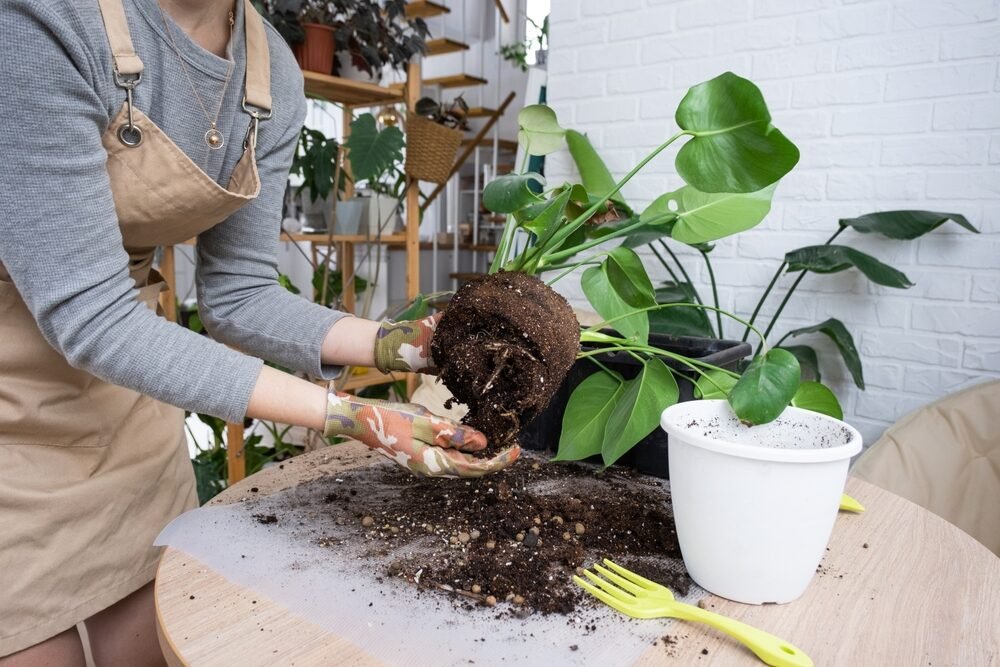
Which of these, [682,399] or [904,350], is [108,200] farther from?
[904,350]

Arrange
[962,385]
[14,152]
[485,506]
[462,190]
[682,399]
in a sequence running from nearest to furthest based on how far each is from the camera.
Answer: [14,152] → [485,506] → [682,399] → [962,385] → [462,190]

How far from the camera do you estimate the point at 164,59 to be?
0.81 meters

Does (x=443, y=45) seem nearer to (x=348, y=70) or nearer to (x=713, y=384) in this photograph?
(x=348, y=70)

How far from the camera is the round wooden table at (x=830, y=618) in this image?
54cm

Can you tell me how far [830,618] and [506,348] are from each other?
15.8 inches

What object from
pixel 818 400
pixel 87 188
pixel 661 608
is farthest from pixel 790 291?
pixel 87 188

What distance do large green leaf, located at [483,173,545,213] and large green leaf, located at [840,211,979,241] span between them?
1.03 m

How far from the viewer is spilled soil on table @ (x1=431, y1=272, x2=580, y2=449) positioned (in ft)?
2.52

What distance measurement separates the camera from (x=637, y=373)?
0.96 m

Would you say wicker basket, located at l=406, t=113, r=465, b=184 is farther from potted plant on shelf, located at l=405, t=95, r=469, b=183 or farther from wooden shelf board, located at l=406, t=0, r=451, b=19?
wooden shelf board, located at l=406, t=0, r=451, b=19

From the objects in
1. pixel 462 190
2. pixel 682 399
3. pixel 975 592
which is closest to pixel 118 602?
pixel 682 399

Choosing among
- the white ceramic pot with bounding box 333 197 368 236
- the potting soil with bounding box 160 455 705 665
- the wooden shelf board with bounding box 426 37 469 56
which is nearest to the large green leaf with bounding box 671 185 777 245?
the potting soil with bounding box 160 455 705 665

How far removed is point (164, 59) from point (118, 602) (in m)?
0.73

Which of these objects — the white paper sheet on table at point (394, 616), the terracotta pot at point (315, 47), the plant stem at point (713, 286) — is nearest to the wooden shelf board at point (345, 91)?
the terracotta pot at point (315, 47)
